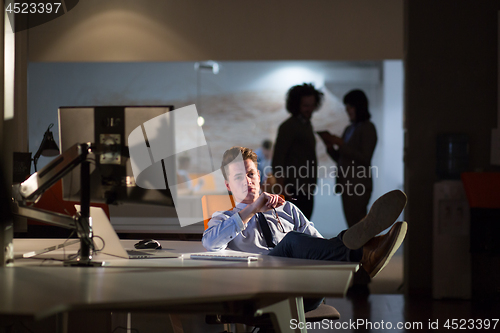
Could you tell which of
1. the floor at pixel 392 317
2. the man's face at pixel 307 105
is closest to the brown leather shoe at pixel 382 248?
the floor at pixel 392 317

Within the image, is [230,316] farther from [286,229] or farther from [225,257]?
[286,229]

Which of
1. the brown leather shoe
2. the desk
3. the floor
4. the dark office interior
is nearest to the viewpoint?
the desk

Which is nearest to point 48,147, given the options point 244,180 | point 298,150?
point 244,180

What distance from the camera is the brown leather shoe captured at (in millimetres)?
1521

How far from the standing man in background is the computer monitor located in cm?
223

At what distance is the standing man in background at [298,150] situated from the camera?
12.8ft

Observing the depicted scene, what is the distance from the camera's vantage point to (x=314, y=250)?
5.66ft

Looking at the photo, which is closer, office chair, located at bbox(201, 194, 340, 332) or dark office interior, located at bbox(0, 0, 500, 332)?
office chair, located at bbox(201, 194, 340, 332)

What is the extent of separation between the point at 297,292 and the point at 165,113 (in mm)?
940

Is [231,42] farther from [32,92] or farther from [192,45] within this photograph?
[32,92]

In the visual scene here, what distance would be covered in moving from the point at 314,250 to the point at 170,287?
74 cm

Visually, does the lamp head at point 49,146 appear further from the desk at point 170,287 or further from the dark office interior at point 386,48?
the dark office interior at point 386,48

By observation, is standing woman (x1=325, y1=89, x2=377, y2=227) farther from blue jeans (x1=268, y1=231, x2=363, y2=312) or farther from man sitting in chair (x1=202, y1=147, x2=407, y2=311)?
blue jeans (x1=268, y1=231, x2=363, y2=312)

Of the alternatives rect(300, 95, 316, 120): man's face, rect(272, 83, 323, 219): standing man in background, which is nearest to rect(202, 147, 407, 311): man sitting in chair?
rect(272, 83, 323, 219): standing man in background
